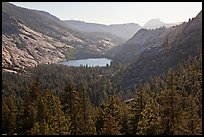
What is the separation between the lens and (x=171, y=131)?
132ft

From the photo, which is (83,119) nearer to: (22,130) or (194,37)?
(22,130)

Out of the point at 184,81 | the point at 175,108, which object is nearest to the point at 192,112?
the point at 175,108

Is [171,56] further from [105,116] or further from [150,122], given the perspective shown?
[150,122]

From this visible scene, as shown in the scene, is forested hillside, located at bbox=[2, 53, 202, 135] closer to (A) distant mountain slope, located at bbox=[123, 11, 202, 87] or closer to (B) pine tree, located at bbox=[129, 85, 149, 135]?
(B) pine tree, located at bbox=[129, 85, 149, 135]

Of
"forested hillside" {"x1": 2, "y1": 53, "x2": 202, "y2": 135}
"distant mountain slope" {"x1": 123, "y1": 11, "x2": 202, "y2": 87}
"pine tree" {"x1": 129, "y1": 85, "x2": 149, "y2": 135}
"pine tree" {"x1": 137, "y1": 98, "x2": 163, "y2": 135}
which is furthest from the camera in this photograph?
"distant mountain slope" {"x1": 123, "y1": 11, "x2": 202, "y2": 87}

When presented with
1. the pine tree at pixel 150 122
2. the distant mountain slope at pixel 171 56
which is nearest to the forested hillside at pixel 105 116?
the pine tree at pixel 150 122

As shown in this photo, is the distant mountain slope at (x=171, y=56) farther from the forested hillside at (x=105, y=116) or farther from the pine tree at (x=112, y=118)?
the pine tree at (x=112, y=118)

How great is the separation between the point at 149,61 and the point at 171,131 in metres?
161

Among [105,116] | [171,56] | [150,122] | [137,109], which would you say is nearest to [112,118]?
[150,122]

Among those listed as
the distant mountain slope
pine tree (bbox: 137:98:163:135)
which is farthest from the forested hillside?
the distant mountain slope

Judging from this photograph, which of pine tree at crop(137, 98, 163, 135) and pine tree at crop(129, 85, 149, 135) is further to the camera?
pine tree at crop(129, 85, 149, 135)

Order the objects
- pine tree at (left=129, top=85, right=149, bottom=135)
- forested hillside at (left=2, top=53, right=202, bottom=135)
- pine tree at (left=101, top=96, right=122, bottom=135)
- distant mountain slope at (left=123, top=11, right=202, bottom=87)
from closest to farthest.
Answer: forested hillside at (left=2, top=53, right=202, bottom=135) → pine tree at (left=101, top=96, right=122, bottom=135) → pine tree at (left=129, top=85, right=149, bottom=135) → distant mountain slope at (left=123, top=11, right=202, bottom=87)

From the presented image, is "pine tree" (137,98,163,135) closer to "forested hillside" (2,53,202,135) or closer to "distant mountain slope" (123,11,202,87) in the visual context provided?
"forested hillside" (2,53,202,135)

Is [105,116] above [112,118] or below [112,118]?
below
